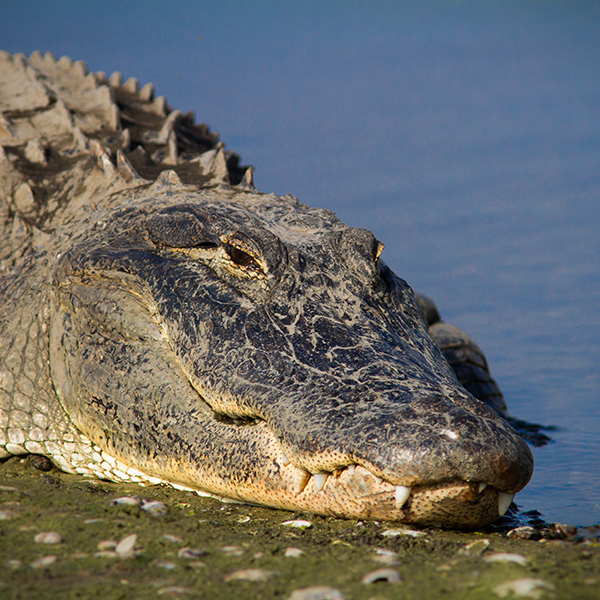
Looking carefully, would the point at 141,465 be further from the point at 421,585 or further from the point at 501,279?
the point at 501,279

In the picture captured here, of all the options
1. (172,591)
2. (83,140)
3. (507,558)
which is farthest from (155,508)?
(83,140)

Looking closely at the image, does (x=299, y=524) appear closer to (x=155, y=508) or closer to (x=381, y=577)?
(x=155, y=508)

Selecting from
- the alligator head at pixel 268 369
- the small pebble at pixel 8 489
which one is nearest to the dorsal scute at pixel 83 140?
the alligator head at pixel 268 369

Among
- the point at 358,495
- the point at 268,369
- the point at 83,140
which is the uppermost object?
the point at 83,140

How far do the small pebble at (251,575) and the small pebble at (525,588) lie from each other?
0.71 m

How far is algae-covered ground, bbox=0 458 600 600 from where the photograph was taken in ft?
8.15

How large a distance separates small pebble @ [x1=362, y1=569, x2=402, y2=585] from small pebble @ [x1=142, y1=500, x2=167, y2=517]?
111 centimetres

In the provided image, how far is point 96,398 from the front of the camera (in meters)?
4.09

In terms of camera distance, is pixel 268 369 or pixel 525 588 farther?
pixel 268 369

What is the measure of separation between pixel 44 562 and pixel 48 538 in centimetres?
23

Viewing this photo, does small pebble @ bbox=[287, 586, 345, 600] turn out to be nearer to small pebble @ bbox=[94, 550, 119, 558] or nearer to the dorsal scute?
small pebble @ bbox=[94, 550, 119, 558]

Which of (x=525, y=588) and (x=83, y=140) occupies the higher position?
(x=83, y=140)

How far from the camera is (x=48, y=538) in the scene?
9.64 feet

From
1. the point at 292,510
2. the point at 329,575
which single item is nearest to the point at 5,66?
the point at 292,510
